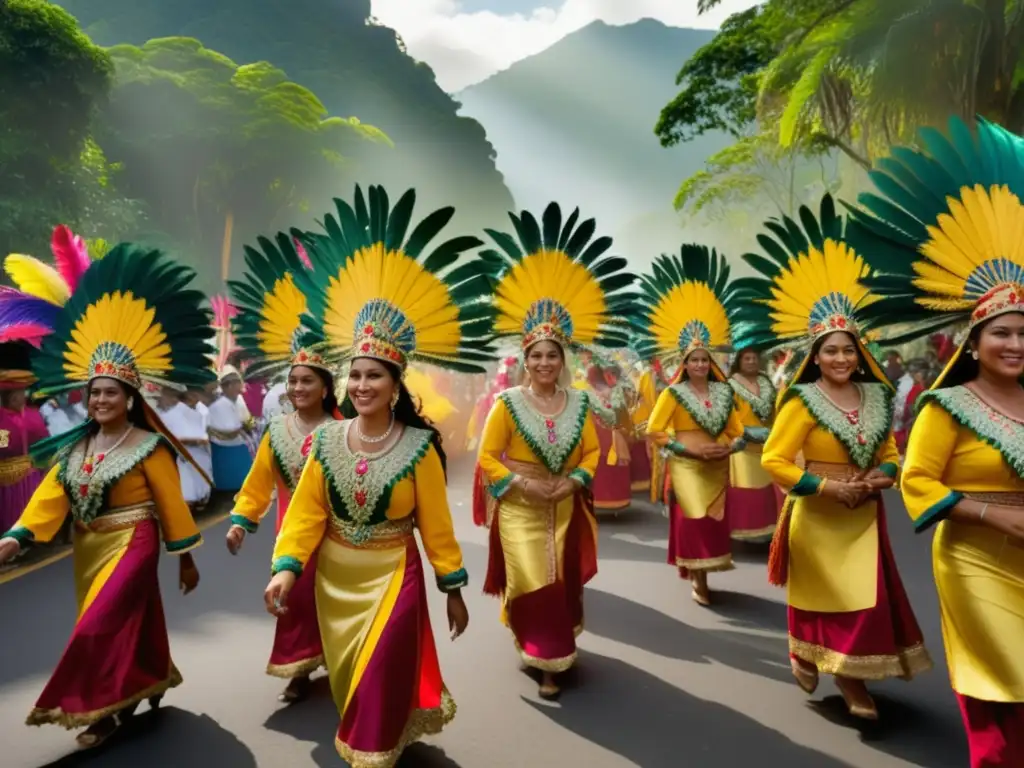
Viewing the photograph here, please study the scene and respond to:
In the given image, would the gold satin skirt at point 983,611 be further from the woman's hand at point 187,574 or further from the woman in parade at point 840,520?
the woman's hand at point 187,574

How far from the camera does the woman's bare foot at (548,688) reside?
13.6 feet

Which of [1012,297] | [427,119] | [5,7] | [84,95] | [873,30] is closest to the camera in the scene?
[1012,297]

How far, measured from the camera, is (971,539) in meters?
2.81

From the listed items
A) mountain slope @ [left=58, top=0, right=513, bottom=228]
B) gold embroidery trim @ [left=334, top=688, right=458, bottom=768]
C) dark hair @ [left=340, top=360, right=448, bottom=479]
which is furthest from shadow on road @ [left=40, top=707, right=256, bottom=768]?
mountain slope @ [left=58, top=0, right=513, bottom=228]

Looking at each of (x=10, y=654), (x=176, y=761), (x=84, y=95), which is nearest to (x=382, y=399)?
(x=176, y=761)

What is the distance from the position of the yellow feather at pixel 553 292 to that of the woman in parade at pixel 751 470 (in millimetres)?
2591

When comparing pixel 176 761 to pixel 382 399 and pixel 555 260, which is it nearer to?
pixel 382 399

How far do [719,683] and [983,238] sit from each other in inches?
107

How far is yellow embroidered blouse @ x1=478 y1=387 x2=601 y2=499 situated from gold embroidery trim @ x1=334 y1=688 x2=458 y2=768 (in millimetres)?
1394

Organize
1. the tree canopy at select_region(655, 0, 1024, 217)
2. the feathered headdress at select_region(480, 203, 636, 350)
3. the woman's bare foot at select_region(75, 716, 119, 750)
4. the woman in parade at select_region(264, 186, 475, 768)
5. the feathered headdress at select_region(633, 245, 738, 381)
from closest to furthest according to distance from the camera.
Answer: the woman in parade at select_region(264, 186, 475, 768) → the woman's bare foot at select_region(75, 716, 119, 750) → the feathered headdress at select_region(480, 203, 636, 350) → the feathered headdress at select_region(633, 245, 738, 381) → the tree canopy at select_region(655, 0, 1024, 217)

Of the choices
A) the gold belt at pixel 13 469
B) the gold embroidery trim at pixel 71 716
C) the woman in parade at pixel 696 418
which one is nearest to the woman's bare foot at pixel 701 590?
the woman in parade at pixel 696 418

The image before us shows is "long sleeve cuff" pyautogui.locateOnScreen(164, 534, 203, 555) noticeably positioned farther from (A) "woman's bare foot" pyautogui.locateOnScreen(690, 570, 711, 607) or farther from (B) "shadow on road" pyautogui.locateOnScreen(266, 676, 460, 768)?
(A) "woman's bare foot" pyautogui.locateOnScreen(690, 570, 711, 607)

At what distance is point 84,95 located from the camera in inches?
768

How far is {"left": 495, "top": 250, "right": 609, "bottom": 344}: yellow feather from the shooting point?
4.71 m
